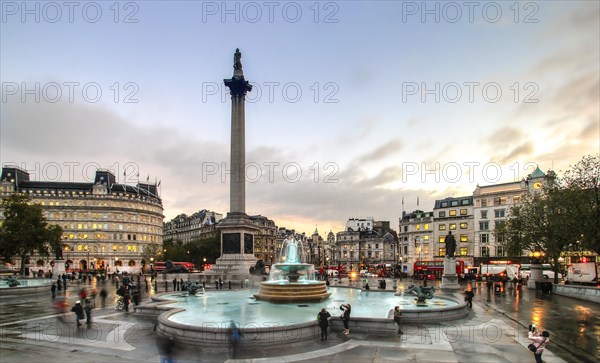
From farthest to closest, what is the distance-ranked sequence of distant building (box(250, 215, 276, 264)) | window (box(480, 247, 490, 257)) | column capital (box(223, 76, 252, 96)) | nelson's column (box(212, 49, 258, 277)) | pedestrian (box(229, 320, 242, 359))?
distant building (box(250, 215, 276, 264)) → window (box(480, 247, 490, 257)) → column capital (box(223, 76, 252, 96)) → nelson's column (box(212, 49, 258, 277)) → pedestrian (box(229, 320, 242, 359))

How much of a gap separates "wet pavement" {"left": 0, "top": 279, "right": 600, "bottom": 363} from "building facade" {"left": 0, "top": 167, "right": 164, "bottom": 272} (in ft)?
372

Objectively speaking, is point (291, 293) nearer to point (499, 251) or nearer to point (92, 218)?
point (499, 251)

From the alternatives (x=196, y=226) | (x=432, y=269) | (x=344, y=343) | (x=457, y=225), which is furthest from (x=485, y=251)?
(x=196, y=226)

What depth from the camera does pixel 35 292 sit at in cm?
4344

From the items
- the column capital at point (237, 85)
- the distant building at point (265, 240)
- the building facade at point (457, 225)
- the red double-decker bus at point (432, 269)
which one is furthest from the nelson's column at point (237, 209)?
the distant building at point (265, 240)

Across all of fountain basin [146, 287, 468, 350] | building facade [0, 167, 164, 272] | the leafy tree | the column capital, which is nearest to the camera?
fountain basin [146, 287, 468, 350]

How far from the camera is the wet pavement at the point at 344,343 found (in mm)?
15422

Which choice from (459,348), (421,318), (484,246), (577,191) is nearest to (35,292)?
(421,318)

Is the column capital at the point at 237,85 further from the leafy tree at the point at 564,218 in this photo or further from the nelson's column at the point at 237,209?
the leafy tree at the point at 564,218

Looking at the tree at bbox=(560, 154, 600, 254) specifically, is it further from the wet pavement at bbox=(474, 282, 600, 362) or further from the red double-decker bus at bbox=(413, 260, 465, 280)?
the red double-decker bus at bbox=(413, 260, 465, 280)

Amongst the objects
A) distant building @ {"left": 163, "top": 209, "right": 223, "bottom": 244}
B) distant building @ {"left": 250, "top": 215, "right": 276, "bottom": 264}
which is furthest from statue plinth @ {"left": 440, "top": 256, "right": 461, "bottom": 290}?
distant building @ {"left": 163, "top": 209, "right": 223, "bottom": 244}

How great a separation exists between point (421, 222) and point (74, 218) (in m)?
105

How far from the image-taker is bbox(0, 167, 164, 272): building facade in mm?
127312

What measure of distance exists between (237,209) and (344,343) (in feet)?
141
